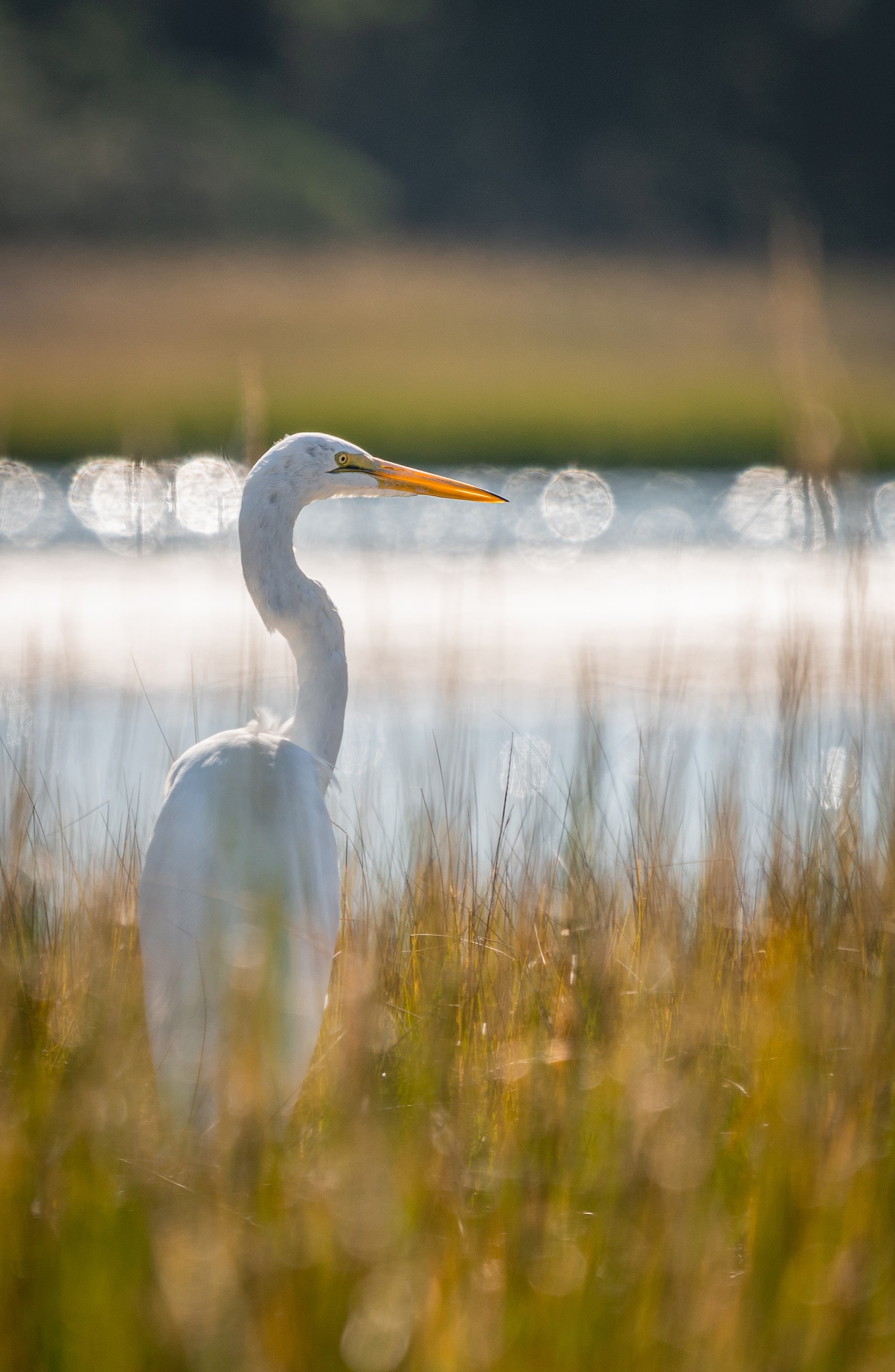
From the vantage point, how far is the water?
2594 mm

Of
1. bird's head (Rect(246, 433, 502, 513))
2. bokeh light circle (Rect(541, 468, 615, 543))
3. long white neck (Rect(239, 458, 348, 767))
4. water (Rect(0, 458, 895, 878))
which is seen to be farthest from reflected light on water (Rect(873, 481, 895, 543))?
long white neck (Rect(239, 458, 348, 767))

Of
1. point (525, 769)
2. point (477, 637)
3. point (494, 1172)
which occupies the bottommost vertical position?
point (494, 1172)

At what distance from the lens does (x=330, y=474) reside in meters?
2.80

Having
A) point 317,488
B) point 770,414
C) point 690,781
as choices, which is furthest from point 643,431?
point 317,488

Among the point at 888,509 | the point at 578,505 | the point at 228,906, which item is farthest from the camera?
the point at 578,505

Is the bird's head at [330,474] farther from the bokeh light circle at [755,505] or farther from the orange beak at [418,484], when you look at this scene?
the bokeh light circle at [755,505]

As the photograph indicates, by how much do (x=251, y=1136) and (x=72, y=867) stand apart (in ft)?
4.40

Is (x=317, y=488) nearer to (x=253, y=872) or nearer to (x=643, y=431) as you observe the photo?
(x=253, y=872)

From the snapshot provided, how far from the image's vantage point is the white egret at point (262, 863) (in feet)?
4.74

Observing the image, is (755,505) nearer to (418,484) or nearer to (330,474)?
(418,484)

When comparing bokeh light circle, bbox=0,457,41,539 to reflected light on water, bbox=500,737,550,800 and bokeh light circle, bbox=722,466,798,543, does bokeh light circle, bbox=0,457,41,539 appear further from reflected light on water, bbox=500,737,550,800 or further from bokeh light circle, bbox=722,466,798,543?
bokeh light circle, bbox=722,466,798,543

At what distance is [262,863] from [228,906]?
0.75ft

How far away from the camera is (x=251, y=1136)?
1.37 m

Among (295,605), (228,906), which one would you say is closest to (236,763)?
(228,906)
